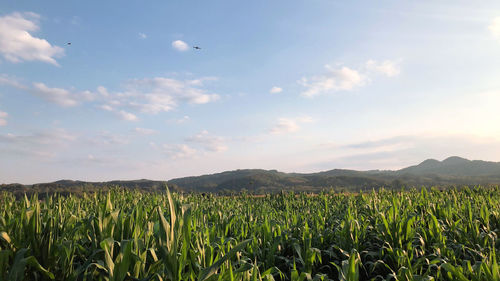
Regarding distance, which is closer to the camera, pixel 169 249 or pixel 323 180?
pixel 169 249

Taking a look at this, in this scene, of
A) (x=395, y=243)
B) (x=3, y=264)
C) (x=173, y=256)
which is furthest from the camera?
(x=395, y=243)

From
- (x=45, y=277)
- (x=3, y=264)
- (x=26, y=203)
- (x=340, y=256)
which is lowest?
(x=340, y=256)

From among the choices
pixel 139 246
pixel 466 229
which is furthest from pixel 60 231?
pixel 466 229

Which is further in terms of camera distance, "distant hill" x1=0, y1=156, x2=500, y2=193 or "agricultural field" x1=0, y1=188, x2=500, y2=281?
"distant hill" x1=0, y1=156, x2=500, y2=193

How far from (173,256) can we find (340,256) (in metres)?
2.92

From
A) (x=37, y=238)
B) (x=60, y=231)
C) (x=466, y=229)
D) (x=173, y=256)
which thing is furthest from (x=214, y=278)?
(x=466, y=229)

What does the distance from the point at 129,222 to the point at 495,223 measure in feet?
20.4

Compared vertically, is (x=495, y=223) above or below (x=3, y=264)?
below

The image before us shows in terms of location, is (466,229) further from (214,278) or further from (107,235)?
(107,235)

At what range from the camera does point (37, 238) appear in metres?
2.56

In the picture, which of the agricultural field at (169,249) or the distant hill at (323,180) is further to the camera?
the distant hill at (323,180)

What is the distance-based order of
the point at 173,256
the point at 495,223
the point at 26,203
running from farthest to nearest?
1. the point at 495,223
2. the point at 26,203
3. the point at 173,256

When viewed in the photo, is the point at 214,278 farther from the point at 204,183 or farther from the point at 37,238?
the point at 204,183

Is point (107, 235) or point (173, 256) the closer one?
point (173, 256)
